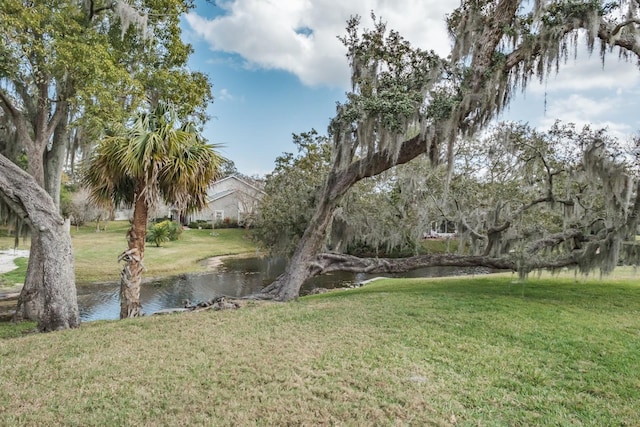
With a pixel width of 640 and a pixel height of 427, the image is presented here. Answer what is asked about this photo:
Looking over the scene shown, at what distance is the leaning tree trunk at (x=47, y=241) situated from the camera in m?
5.55

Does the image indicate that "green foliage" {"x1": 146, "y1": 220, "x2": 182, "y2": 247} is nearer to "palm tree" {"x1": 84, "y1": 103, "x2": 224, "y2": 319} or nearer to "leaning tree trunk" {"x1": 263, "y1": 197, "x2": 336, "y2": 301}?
"leaning tree trunk" {"x1": 263, "y1": 197, "x2": 336, "y2": 301}

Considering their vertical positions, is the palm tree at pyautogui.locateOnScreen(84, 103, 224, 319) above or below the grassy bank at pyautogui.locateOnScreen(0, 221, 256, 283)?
above

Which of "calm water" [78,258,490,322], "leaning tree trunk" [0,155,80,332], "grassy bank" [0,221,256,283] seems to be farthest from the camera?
"grassy bank" [0,221,256,283]

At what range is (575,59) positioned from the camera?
714 cm

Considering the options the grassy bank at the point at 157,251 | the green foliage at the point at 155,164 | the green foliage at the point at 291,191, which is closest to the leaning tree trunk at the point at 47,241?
the green foliage at the point at 155,164

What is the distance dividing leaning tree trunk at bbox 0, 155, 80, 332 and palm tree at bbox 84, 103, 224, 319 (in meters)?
1.15

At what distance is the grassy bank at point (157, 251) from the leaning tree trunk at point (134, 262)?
866cm

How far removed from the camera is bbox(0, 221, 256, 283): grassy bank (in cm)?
1691

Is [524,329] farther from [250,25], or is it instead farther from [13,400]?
[250,25]

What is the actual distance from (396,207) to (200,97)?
8.39 meters

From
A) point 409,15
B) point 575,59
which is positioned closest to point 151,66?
point 409,15

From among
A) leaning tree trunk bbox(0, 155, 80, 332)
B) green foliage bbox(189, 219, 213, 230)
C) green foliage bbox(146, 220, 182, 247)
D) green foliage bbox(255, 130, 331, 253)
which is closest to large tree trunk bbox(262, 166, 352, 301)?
green foliage bbox(255, 130, 331, 253)

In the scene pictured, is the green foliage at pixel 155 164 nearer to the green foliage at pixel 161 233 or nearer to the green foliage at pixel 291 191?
the green foliage at pixel 291 191

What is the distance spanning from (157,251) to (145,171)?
17.3 metres
